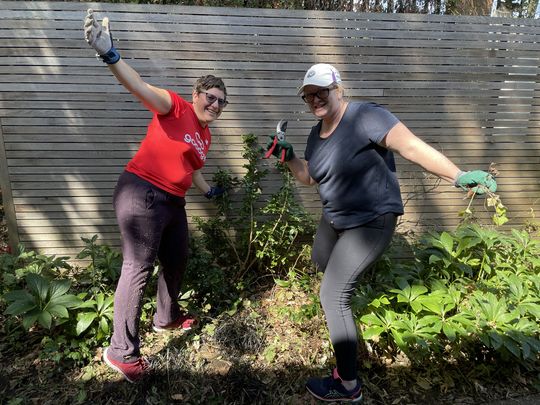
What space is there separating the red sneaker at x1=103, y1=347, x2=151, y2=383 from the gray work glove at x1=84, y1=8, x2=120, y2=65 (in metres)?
1.87

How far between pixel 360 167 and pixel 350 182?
0.35 ft

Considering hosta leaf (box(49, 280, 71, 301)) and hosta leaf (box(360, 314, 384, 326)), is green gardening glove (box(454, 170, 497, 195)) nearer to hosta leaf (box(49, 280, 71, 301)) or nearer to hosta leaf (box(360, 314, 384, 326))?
hosta leaf (box(360, 314, 384, 326))

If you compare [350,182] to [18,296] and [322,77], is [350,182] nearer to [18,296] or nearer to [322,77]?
[322,77]

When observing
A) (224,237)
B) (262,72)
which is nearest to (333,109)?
(262,72)

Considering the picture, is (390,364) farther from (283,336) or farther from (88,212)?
(88,212)

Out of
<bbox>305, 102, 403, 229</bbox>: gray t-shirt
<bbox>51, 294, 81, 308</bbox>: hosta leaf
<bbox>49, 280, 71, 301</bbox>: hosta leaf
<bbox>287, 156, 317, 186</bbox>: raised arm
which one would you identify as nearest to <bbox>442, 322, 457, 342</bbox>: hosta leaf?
<bbox>305, 102, 403, 229</bbox>: gray t-shirt

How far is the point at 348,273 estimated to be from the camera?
7.04 ft

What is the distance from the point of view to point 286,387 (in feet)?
8.39

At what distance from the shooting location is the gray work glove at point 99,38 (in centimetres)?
181

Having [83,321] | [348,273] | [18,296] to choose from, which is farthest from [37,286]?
[348,273]

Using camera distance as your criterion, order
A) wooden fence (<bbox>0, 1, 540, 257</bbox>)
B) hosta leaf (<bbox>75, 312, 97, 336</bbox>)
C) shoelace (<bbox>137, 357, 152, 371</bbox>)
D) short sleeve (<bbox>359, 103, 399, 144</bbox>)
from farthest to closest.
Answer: wooden fence (<bbox>0, 1, 540, 257</bbox>) → hosta leaf (<bbox>75, 312, 97, 336</bbox>) → shoelace (<bbox>137, 357, 152, 371</bbox>) → short sleeve (<bbox>359, 103, 399, 144</bbox>)

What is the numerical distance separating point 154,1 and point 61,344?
3.21 metres

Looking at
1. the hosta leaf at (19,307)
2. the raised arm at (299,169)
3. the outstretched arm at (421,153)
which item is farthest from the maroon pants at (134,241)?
the outstretched arm at (421,153)

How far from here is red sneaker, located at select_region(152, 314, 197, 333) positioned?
296 centimetres
